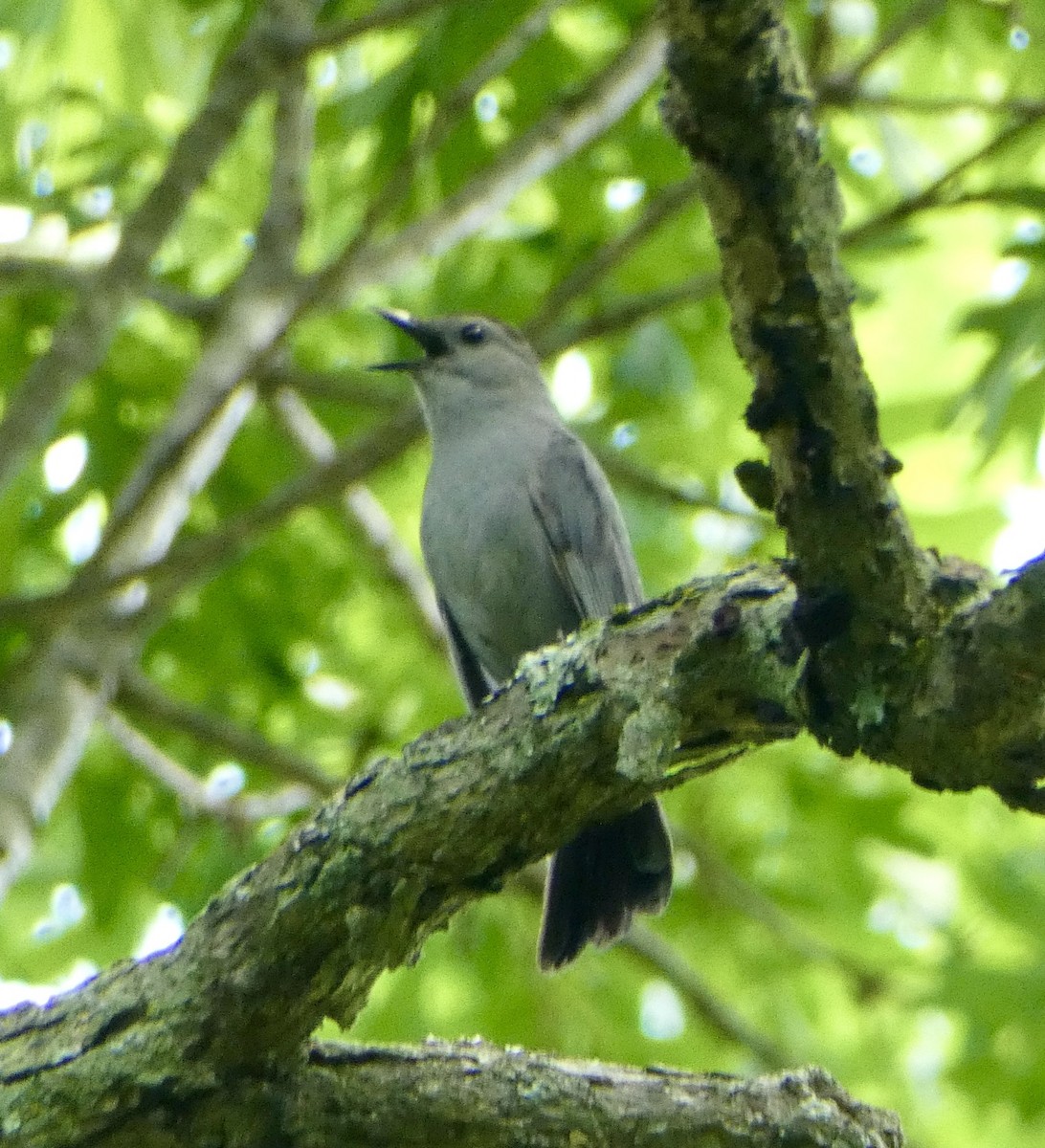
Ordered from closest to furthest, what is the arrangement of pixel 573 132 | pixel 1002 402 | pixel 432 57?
pixel 1002 402, pixel 432 57, pixel 573 132

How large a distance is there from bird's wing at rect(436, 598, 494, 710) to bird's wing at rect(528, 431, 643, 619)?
524 millimetres

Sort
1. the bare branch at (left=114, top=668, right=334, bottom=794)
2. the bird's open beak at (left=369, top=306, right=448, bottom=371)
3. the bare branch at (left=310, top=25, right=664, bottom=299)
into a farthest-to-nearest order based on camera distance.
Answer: the bird's open beak at (left=369, top=306, right=448, bottom=371)
the bare branch at (left=114, top=668, right=334, bottom=794)
the bare branch at (left=310, top=25, right=664, bottom=299)

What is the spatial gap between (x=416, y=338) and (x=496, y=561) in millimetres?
1311

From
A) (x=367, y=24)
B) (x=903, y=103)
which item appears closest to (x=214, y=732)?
(x=367, y=24)

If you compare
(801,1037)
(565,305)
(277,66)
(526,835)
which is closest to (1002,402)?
(565,305)

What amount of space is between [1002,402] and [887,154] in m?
2.18

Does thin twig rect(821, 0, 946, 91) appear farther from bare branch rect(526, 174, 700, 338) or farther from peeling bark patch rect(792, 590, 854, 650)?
peeling bark patch rect(792, 590, 854, 650)

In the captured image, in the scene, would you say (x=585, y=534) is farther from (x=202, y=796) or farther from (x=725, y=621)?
(x=725, y=621)

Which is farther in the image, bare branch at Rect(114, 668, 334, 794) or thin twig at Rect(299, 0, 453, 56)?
bare branch at Rect(114, 668, 334, 794)

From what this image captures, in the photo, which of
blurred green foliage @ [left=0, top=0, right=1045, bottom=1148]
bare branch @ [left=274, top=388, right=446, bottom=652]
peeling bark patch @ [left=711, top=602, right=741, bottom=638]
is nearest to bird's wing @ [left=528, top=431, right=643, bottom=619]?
blurred green foliage @ [left=0, top=0, right=1045, bottom=1148]

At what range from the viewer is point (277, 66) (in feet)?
17.4

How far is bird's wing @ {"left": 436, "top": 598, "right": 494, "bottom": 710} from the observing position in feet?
18.8

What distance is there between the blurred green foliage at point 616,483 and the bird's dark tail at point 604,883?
1671mm

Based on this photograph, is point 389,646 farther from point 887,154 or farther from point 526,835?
point 526,835
